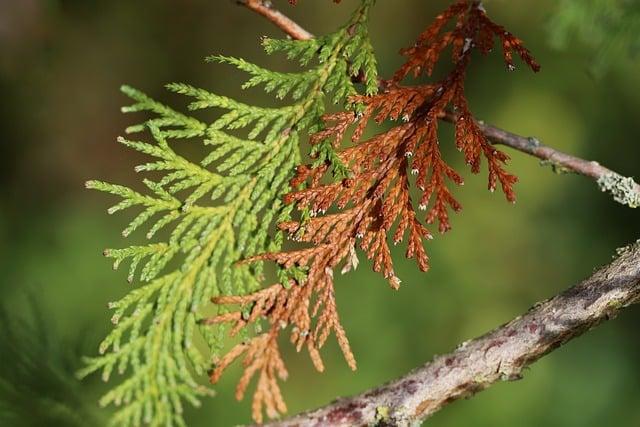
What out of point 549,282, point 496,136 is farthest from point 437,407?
point 549,282

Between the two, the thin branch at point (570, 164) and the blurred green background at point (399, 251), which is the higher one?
the blurred green background at point (399, 251)

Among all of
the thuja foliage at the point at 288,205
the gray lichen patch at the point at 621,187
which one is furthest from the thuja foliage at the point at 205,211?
the gray lichen patch at the point at 621,187

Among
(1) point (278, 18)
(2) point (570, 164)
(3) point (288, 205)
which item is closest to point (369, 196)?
(3) point (288, 205)

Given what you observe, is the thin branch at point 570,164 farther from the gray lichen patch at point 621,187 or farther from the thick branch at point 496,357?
the thick branch at point 496,357

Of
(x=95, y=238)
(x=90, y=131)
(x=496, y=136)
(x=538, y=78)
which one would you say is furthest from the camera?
(x=90, y=131)

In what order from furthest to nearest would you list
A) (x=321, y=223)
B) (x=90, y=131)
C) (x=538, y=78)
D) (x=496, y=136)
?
(x=90, y=131) < (x=538, y=78) < (x=496, y=136) < (x=321, y=223)

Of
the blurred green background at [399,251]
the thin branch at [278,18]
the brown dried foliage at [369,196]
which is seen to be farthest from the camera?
the blurred green background at [399,251]

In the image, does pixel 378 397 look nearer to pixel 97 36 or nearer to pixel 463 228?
pixel 463 228

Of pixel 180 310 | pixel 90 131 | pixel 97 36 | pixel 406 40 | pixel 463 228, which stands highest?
pixel 97 36
